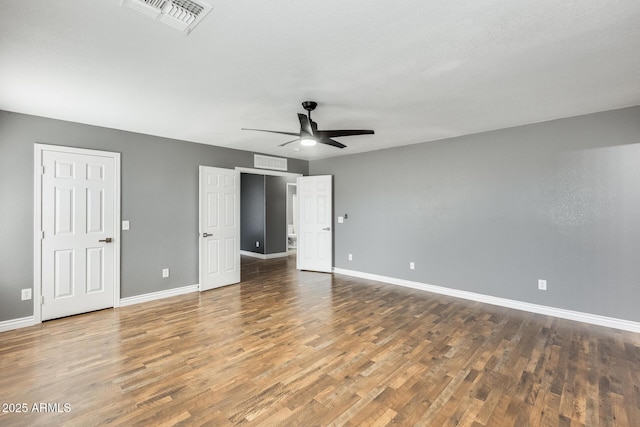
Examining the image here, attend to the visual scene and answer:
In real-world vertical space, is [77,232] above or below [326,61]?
below

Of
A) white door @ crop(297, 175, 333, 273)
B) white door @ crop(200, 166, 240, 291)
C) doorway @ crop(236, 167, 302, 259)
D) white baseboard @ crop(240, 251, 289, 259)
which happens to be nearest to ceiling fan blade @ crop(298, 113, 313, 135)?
white door @ crop(200, 166, 240, 291)

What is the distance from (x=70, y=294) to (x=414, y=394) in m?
4.23

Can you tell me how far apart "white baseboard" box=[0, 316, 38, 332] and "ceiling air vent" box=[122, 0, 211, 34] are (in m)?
3.83

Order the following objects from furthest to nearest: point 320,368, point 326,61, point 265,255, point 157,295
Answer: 1. point 265,255
2. point 157,295
3. point 320,368
4. point 326,61

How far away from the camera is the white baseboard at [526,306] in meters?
3.32

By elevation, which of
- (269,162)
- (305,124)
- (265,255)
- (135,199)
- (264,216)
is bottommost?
(265,255)

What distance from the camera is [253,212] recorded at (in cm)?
827

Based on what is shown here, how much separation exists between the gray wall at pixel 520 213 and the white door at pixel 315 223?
0.80 metres

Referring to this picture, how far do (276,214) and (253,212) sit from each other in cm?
68

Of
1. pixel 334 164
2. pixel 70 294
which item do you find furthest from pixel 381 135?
pixel 70 294

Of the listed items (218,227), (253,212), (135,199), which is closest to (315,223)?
(218,227)

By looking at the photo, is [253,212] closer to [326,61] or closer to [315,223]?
[315,223]

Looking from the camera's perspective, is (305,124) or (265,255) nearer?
(305,124)

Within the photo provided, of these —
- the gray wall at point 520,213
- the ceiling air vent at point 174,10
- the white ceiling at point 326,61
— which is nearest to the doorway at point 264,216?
the gray wall at point 520,213
